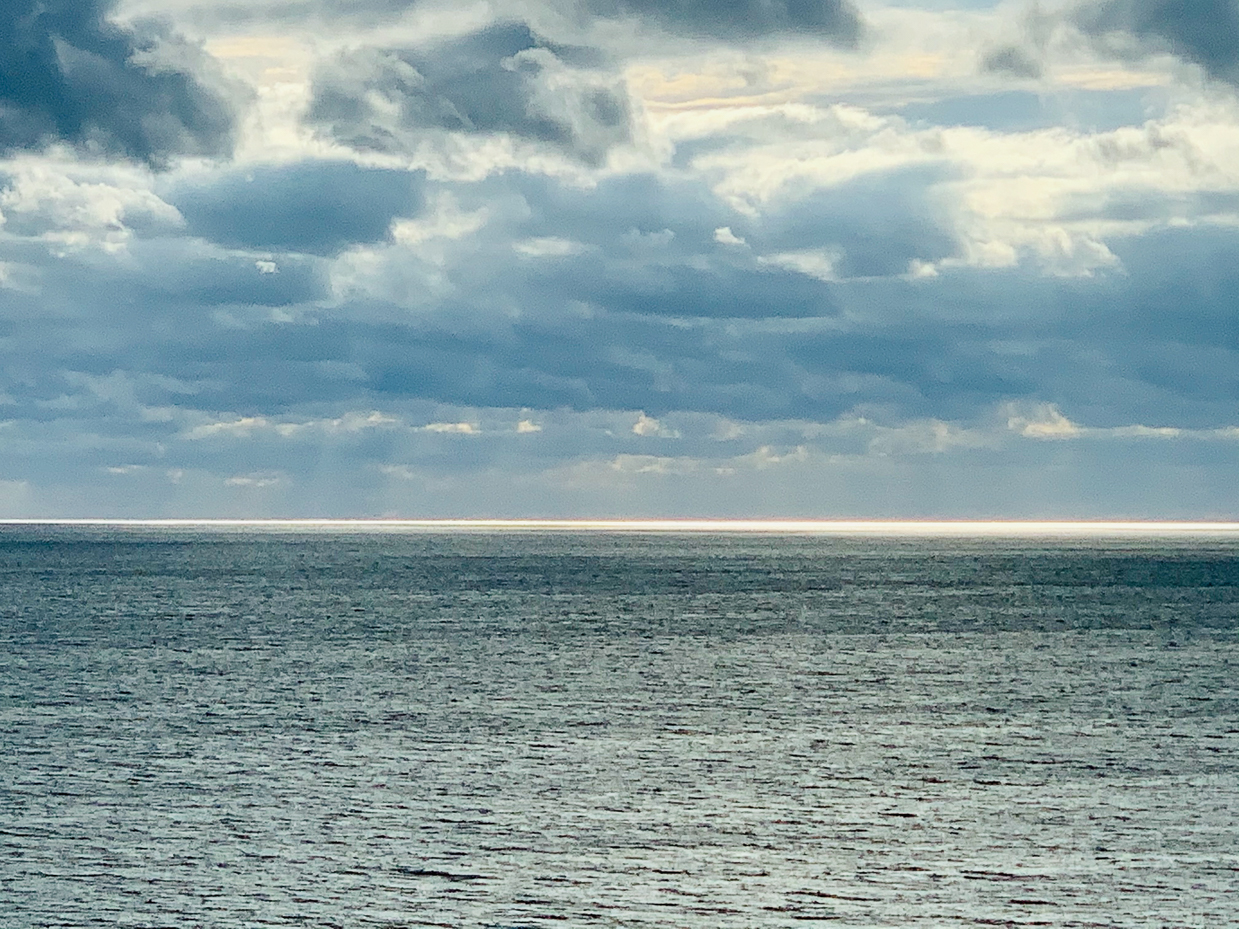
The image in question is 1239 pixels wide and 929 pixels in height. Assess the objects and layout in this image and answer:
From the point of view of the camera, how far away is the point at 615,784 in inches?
2082

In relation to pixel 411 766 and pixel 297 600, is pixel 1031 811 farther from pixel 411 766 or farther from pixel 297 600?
pixel 297 600

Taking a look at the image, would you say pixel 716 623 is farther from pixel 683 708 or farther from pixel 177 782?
pixel 177 782

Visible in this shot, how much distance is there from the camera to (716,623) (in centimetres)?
13600

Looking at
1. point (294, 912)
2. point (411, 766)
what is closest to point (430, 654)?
point (411, 766)

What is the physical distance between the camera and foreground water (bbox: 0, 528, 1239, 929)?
38344mm

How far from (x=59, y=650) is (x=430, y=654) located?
2387 cm

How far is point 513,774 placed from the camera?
5491 centimetres

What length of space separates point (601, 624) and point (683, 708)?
57.6 meters

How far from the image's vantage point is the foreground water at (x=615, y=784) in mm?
38344

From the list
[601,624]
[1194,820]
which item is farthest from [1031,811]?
[601,624]

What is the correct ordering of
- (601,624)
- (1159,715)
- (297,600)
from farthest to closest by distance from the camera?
(297,600)
(601,624)
(1159,715)

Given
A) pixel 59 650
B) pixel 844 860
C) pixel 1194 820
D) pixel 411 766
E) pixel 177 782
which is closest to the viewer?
pixel 844 860

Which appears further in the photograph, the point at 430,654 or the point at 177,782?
the point at 430,654

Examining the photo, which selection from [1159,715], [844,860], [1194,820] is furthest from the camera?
[1159,715]
